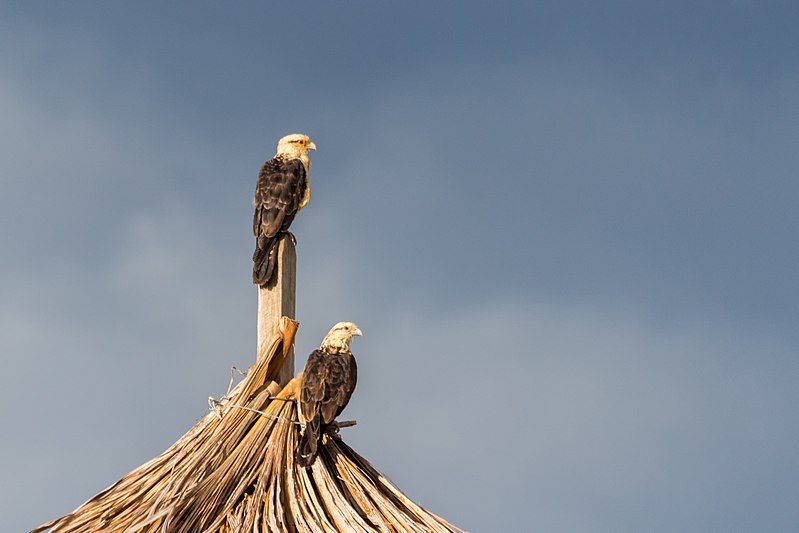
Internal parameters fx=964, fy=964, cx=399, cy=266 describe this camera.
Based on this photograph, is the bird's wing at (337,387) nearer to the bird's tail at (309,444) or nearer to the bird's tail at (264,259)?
the bird's tail at (309,444)

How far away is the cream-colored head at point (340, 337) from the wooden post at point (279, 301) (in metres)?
0.23

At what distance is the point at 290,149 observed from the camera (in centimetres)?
711

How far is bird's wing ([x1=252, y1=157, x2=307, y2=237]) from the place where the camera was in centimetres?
639

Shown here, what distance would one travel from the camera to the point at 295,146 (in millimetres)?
7125

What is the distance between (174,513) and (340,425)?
46.3 inches

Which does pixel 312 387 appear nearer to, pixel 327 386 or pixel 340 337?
pixel 327 386

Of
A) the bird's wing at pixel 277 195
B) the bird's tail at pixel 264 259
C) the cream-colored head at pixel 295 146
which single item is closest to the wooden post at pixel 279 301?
the bird's tail at pixel 264 259

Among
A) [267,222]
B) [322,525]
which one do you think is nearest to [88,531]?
[322,525]

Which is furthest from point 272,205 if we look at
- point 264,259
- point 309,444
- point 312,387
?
point 309,444

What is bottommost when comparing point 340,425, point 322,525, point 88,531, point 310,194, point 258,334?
point 88,531

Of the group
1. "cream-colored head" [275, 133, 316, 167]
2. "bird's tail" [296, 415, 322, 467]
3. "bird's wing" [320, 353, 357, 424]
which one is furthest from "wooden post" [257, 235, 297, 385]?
"cream-colored head" [275, 133, 316, 167]

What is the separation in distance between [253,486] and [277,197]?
2.07m

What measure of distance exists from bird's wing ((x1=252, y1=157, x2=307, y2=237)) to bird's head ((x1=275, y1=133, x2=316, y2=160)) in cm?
17

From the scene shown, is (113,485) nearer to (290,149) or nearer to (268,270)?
(268,270)
